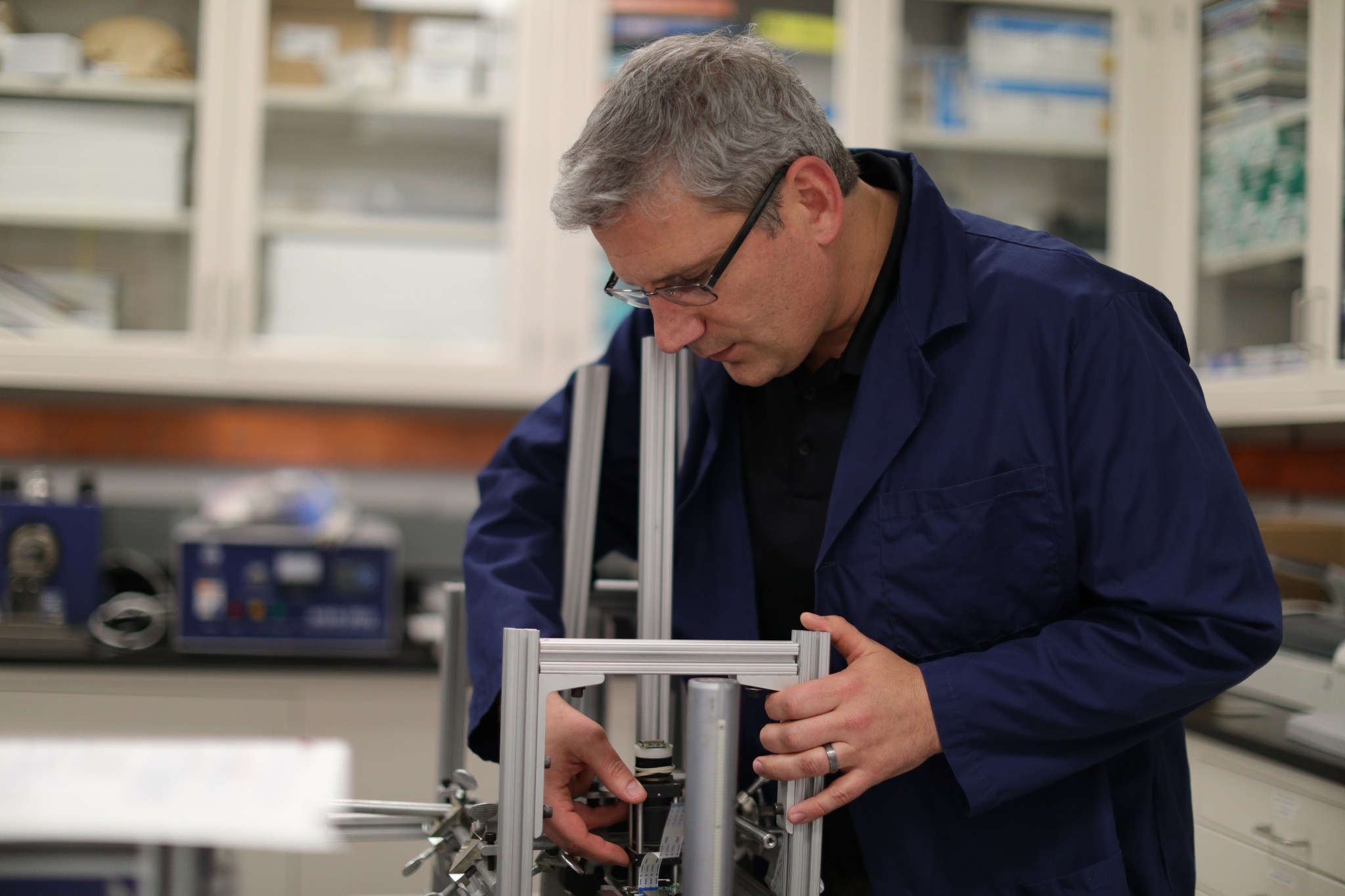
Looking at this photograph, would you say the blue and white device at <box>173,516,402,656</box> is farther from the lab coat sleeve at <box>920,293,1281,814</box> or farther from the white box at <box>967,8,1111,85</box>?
the white box at <box>967,8,1111,85</box>

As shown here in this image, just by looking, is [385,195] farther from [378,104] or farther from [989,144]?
[989,144]

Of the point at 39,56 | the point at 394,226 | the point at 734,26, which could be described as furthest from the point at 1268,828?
the point at 39,56

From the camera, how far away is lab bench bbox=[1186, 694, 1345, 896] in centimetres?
148

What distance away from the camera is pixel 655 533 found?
999 millimetres

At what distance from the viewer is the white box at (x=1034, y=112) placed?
251cm

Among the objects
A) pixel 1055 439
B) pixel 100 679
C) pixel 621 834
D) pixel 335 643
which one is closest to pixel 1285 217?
pixel 1055 439

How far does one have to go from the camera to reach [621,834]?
3.05 feet

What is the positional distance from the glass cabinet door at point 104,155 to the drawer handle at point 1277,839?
7.33ft

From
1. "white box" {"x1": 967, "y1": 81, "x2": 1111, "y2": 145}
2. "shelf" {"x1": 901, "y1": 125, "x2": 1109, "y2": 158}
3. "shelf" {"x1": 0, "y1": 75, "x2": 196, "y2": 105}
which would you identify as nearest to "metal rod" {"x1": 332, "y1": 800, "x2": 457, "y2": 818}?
"shelf" {"x1": 0, "y1": 75, "x2": 196, "y2": 105}

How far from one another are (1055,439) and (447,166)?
1.90 meters

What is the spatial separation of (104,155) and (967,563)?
7.18 feet

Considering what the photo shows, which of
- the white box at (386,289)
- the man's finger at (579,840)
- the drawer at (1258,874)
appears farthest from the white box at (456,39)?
the drawer at (1258,874)

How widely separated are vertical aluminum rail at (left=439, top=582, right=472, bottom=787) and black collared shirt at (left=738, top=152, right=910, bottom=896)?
1.10 ft

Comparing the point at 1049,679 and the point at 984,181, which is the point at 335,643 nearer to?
the point at 1049,679
